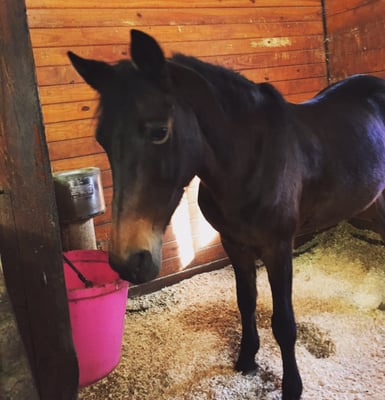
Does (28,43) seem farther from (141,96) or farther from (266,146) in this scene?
(266,146)

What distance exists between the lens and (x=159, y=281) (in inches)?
108

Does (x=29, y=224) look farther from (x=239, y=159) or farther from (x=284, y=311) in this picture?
(x=284, y=311)

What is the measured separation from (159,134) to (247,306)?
3.60ft

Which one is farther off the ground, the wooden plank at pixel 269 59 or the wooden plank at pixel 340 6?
the wooden plank at pixel 340 6

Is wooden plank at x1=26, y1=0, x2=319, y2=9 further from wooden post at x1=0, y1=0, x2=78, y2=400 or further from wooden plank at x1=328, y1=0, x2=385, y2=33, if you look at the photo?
wooden post at x1=0, y1=0, x2=78, y2=400

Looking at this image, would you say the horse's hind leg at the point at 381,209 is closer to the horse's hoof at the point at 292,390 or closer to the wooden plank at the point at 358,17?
the horse's hoof at the point at 292,390

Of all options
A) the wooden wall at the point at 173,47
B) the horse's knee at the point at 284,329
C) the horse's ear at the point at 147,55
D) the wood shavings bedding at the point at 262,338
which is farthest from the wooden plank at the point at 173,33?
the horse's knee at the point at 284,329

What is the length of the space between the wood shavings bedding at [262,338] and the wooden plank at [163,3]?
71.1 inches

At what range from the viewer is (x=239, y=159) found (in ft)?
4.78

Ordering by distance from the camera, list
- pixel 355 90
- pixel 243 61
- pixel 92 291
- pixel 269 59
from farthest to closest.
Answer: pixel 269 59, pixel 243 61, pixel 355 90, pixel 92 291

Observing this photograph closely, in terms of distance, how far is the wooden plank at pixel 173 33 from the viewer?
2246 millimetres

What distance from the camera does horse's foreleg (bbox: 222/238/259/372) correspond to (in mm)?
1815

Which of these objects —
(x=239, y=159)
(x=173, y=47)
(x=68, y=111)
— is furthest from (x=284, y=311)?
(x=173, y=47)

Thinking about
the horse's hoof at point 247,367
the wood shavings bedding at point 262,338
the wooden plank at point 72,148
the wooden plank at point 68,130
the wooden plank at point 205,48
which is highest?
the wooden plank at point 205,48
